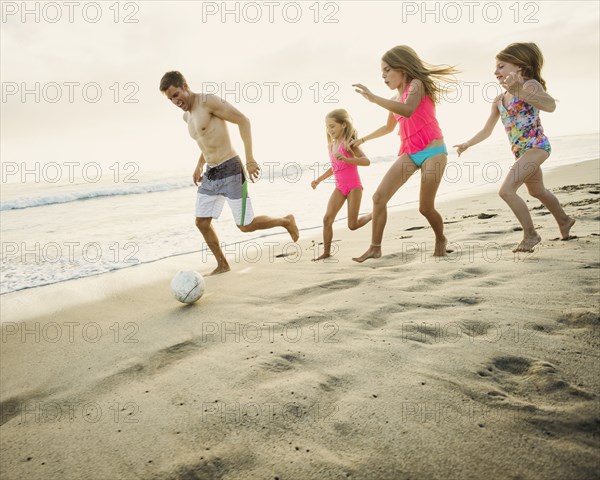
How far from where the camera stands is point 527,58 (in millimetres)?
4191

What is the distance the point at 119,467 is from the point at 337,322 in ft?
5.15

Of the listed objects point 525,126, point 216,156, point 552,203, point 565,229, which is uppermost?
point 525,126

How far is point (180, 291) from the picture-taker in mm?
3809

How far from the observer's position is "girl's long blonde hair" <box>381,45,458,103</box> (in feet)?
14.3

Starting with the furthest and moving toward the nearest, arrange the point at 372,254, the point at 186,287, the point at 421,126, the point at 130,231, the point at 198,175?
the point at 130,231, the point at 198,175, the point at 372,254, the point at 421,126, the point at 186,287

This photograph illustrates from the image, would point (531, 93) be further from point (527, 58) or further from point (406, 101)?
point (406, 101)

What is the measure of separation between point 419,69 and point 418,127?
556mm

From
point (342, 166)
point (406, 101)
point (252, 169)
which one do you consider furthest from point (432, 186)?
point (252, 169)

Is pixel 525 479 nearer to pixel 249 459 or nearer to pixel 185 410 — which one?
pixel 249 459

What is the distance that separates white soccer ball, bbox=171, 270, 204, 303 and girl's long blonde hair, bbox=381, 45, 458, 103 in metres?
2.84

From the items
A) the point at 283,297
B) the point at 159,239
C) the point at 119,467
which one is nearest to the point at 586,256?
the point at 283,297

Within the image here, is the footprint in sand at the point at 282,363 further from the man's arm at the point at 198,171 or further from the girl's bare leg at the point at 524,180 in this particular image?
the man's arm at the point at 198,171

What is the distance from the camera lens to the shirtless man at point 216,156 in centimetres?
487

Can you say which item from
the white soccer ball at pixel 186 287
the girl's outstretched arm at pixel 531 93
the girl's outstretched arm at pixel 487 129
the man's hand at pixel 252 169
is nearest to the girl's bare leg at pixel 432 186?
the girl's outstretched arm at pixel 487 129
